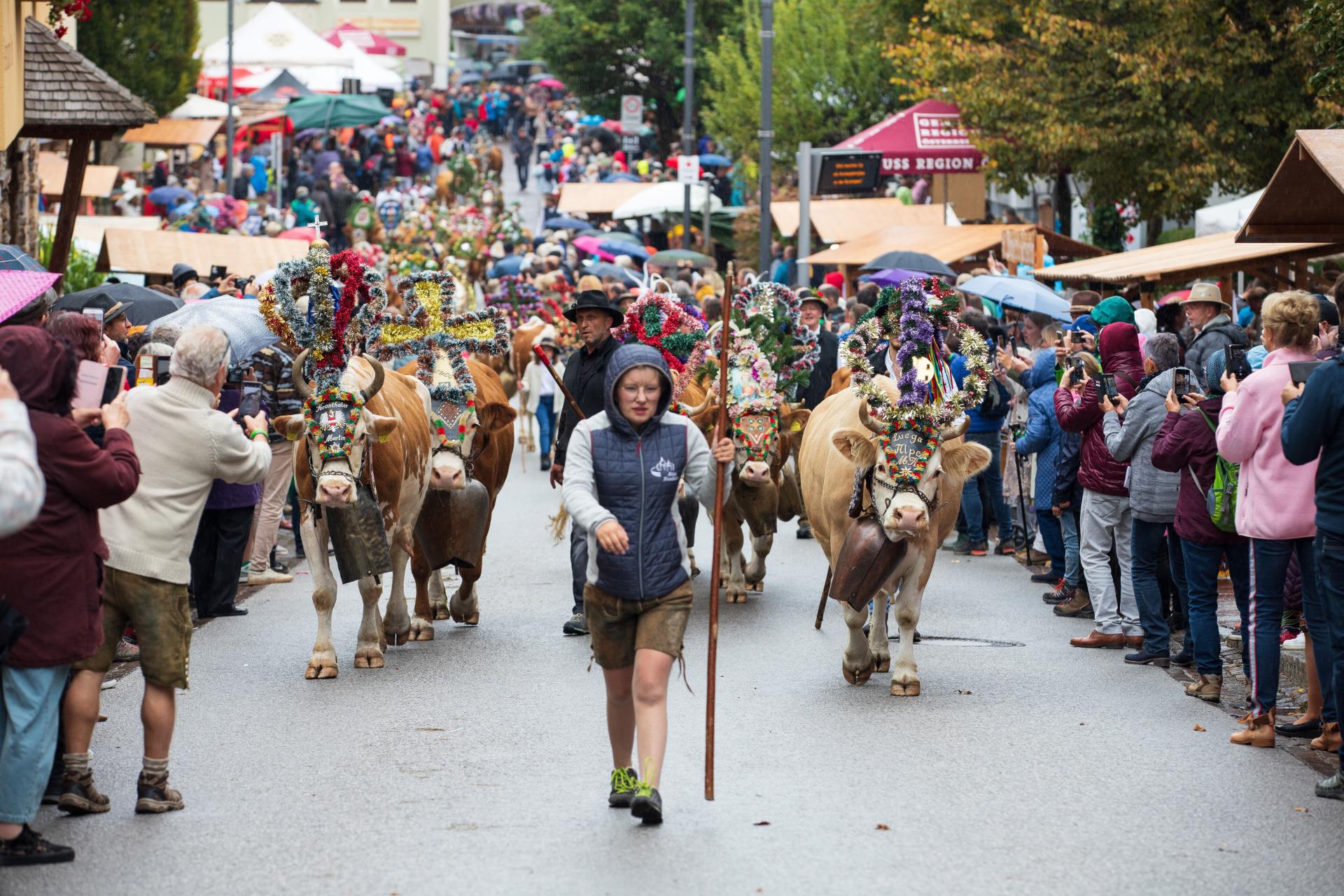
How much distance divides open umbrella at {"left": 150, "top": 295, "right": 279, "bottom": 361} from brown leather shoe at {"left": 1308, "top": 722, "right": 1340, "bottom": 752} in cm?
715

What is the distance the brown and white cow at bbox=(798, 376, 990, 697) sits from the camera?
1009cm

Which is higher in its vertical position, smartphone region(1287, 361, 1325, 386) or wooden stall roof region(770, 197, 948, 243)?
wooden stall roof region(770, 197, 948, 243)

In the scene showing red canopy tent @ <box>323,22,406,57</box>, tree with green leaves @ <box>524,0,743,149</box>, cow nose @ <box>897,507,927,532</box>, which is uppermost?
red canopy tent @ <box>323,22,406,57</box>

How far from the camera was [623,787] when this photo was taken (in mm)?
7680

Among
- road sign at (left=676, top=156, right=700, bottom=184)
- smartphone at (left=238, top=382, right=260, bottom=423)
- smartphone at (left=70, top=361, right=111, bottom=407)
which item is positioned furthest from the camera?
road sign at (left=676, top=156, right=700, bottom=184)

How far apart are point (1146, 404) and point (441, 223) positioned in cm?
2232

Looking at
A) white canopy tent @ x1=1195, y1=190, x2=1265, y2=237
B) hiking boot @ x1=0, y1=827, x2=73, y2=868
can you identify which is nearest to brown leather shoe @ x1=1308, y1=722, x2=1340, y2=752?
hiking boot @ x1=0, y1=827, x2=73, y2=868

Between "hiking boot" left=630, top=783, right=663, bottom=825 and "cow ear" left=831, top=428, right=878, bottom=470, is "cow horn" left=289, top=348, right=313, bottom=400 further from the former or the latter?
"hiking boot" left=630, top=783, right=663, bottom=825

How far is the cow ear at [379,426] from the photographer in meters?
10.6

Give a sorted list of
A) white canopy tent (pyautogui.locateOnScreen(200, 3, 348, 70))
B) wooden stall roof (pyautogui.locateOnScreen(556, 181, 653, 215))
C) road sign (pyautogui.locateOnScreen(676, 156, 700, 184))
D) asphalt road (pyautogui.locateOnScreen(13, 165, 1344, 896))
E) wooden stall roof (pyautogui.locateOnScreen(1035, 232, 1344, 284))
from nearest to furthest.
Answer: asphalt road (pyautogui.locateOnScreen(13, 165, 1344, 896)) < wooden stall roof (pyautogui.locateOnScreen(1035, 232, 1344, 284)) < road sign (pyautogui.locateOnScreen(676, 156, 700, 184)) < wooden stall roof (pyautogui.locateOnScreen(556, 181, 653, 215)) < white canopy tent (pyautogui.locateOnScreen(200, 3, 348, 70))

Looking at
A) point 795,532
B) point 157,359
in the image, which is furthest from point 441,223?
point 157,359

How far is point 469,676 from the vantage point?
34.8 feet

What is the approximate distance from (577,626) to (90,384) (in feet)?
16.8

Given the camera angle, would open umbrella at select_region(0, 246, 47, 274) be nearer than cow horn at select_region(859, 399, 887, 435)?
No
